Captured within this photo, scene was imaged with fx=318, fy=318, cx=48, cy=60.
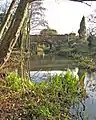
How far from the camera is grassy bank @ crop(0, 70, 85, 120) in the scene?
646 cm

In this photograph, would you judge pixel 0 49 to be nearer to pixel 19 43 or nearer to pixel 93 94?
pixel 19 43

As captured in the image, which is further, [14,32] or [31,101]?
[31,101]

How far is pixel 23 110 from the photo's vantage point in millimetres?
6785

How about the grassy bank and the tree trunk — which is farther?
the grassy bank

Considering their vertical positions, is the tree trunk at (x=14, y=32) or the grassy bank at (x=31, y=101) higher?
the tree trunk at (x=14, y=32)

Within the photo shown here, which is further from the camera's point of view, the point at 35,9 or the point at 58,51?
the point at 58,51

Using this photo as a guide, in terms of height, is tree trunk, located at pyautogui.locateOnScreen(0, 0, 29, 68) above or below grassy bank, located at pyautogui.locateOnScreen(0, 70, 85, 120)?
above

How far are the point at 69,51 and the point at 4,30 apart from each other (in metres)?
22.2

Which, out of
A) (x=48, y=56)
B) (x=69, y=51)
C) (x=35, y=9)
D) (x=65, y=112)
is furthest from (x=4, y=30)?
(x=48, y=56)

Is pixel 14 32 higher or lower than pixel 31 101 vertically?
higher

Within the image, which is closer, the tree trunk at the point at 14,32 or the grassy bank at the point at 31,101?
the tree trunk at the point at 14,32

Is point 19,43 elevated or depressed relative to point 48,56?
elevated

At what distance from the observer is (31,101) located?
705cm

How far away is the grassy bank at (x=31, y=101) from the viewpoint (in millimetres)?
6457
